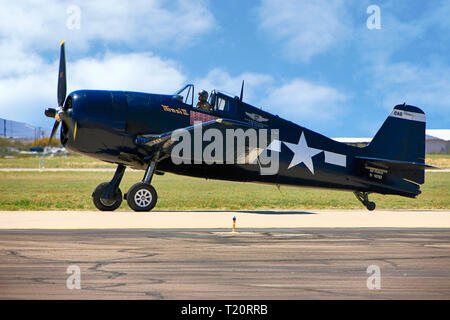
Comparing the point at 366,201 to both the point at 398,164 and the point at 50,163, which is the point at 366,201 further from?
the point at 50,163

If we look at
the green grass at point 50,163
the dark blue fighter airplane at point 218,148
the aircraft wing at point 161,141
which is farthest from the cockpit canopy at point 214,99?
the green grass at point 50,163

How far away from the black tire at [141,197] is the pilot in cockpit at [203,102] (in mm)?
2921

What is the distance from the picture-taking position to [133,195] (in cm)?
1673

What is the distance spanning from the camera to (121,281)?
686 cm

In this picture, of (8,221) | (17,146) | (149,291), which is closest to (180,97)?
(8,221)

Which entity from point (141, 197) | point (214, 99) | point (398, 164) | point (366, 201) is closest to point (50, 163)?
point (141, 197)

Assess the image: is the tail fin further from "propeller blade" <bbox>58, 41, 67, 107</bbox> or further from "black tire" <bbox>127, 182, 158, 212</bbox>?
"propeller blade" <bbox>58, 41, 67, 107</bbox>

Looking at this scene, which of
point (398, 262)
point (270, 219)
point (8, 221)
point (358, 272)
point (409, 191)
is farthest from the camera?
point (409, 191)

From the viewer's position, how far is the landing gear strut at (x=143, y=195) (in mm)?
16750

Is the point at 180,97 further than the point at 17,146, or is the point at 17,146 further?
the point at 17,146

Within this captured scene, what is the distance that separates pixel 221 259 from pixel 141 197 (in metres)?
8.62

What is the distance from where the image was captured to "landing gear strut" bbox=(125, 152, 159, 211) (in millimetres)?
16750
